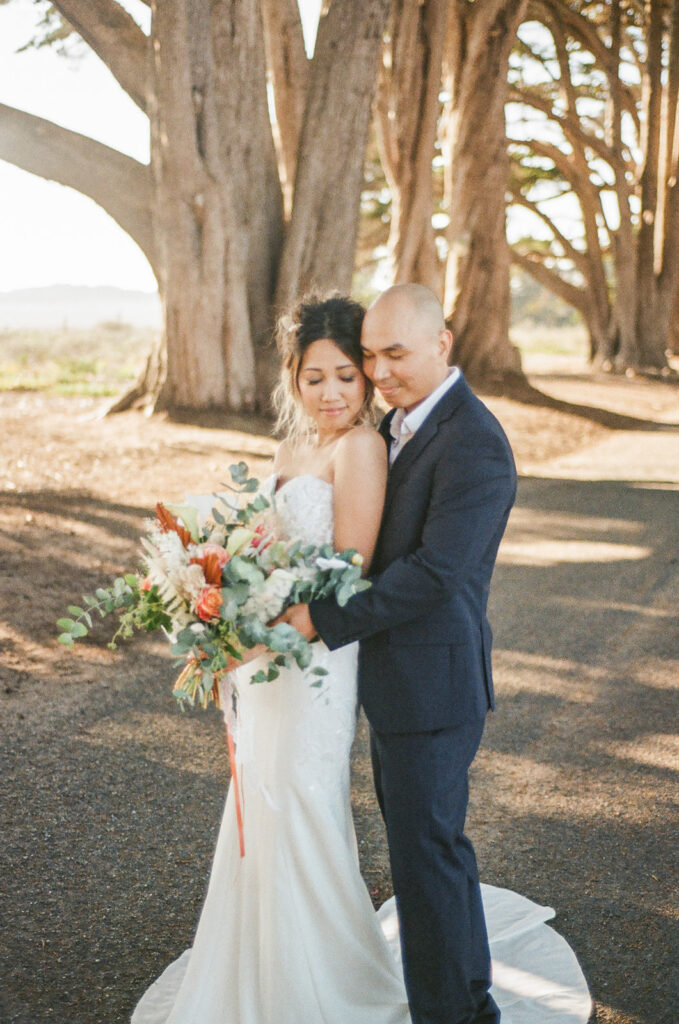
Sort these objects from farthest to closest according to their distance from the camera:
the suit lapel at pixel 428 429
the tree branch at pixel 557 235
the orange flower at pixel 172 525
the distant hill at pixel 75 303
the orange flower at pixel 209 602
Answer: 1. the distant hill at pixel 75 303
2. the tree branch at pixel 557 235
3. the suit lapel at pixel 428 429
4. the orange flower at pixel 172 525
5. the orange flower at pixel 209 602

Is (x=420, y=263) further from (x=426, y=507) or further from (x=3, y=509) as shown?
(x=426, y=507)

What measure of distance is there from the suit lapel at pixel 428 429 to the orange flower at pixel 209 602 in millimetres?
625

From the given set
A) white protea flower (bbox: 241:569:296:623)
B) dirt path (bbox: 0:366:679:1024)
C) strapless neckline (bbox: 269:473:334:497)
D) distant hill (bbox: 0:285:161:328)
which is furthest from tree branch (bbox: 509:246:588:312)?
distant hill (bbox: 0:285:161:328)

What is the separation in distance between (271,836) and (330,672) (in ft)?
1.63

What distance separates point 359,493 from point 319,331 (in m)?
0.50

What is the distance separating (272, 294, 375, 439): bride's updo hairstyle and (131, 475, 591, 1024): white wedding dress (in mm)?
318

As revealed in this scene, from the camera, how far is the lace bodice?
8.83ft

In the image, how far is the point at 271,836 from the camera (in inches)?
108

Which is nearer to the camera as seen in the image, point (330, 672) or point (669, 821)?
point (330, 672)

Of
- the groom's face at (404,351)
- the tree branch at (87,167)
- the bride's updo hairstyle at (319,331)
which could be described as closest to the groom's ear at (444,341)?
the groom's face at (404,351)

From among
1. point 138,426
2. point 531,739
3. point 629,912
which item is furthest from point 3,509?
point 629,912

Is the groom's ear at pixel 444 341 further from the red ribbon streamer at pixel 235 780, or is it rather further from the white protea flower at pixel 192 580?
the red ribbon streamer at pixel 235 780

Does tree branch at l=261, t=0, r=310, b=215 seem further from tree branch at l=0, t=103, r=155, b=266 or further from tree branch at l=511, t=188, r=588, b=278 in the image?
tree branch at l=511, t=188, r=588, b=278

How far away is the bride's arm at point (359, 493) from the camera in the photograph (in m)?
2.65
